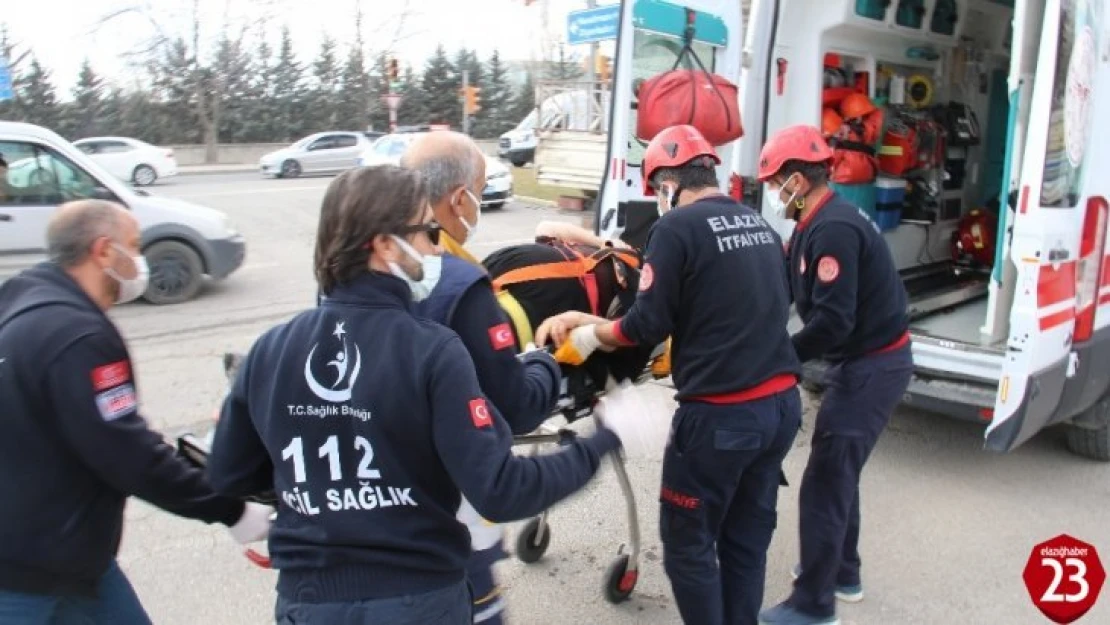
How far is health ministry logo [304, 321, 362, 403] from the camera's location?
1597 mm

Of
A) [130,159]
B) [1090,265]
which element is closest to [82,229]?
[1090,265]

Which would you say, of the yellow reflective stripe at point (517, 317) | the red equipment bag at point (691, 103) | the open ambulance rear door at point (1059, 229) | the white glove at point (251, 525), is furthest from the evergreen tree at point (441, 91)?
the white glove at point (251, 525)

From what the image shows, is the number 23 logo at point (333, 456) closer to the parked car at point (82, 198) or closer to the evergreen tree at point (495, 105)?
the parked car at point (82, 198)

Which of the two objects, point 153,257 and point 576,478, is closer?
point 576,478

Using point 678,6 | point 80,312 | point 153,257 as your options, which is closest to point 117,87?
point 153,257

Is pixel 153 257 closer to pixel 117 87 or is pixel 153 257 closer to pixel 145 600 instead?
pixel 145 600

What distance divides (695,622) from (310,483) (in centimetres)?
172

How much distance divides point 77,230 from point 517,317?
1234 mm

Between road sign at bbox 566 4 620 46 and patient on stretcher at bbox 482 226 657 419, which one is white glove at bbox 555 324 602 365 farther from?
road sign at bbox 566 4 620 46

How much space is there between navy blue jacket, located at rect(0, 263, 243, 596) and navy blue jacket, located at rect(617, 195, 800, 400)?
1382 millimetres

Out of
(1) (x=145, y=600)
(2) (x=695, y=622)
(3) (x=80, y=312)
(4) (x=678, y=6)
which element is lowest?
(1) (x=145, y=600)

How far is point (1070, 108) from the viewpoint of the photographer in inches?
155

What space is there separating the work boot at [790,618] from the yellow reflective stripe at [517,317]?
4.92ft

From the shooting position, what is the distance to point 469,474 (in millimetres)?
1591
